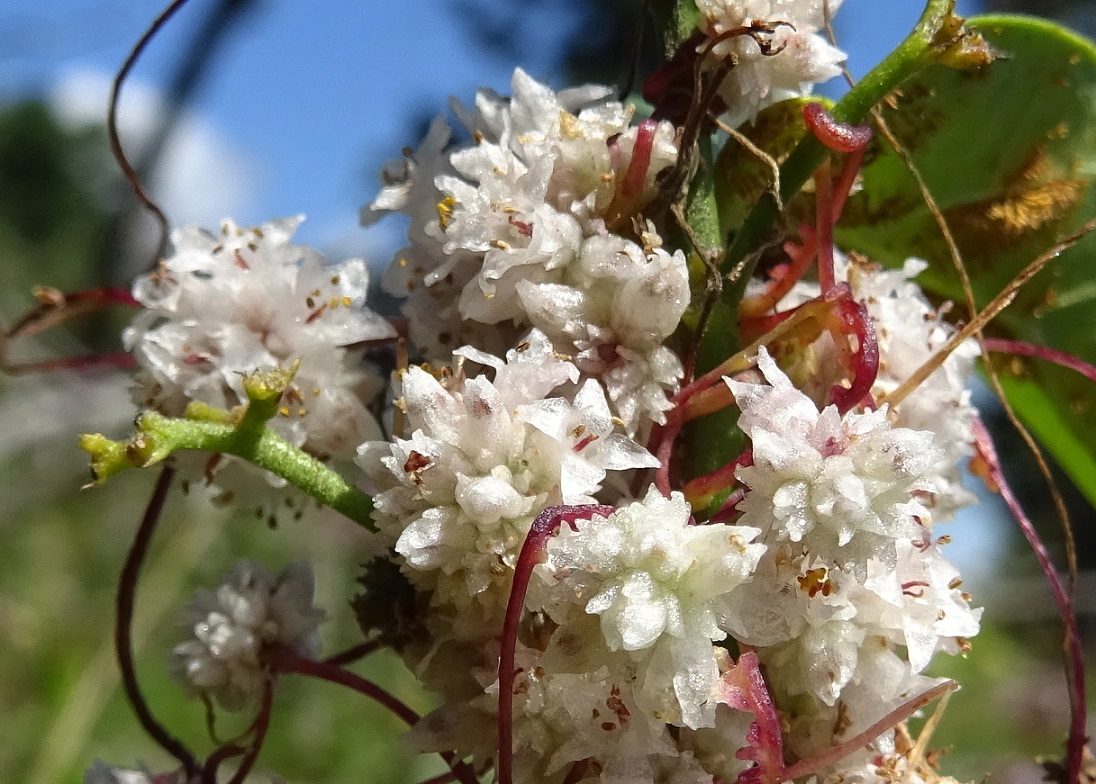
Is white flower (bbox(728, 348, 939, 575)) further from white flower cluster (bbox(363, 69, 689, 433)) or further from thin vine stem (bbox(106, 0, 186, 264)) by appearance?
thin vine stem (bbox(106, 0, 186, 264))

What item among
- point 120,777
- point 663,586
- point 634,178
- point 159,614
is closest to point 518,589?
point 663,586

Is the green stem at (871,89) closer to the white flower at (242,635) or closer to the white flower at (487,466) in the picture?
the white flower at (487,466)

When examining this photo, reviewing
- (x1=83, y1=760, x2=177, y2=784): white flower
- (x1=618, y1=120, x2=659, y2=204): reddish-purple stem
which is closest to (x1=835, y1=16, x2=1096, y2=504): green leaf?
(x1=618, y1=120, x2=659, y2=204): reddish-purple stem

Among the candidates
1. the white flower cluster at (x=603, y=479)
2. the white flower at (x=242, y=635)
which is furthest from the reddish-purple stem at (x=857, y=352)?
the white flower at (x=242, y=635)

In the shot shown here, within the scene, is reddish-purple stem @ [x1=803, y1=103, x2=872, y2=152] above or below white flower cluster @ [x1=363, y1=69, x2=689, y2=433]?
above

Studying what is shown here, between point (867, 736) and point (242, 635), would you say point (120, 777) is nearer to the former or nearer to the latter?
point (242, 635)
